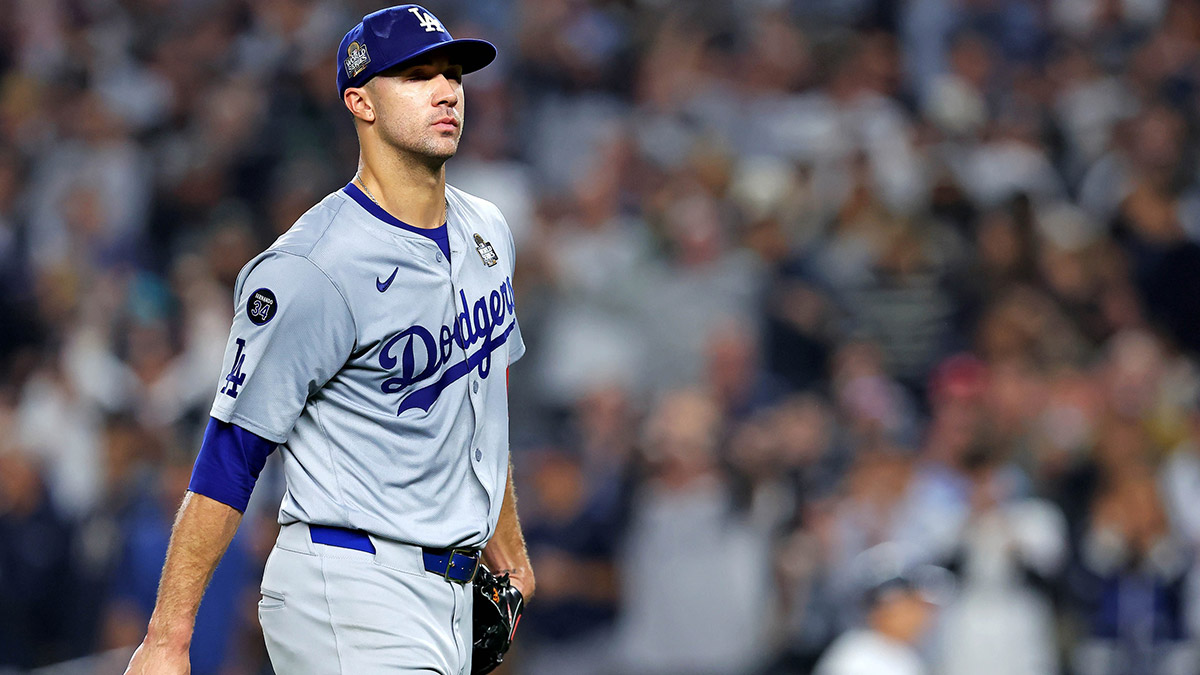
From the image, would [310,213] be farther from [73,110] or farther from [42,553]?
[73,110]

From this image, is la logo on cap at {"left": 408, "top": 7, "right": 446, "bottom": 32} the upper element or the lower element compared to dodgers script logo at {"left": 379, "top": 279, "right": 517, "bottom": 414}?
upper

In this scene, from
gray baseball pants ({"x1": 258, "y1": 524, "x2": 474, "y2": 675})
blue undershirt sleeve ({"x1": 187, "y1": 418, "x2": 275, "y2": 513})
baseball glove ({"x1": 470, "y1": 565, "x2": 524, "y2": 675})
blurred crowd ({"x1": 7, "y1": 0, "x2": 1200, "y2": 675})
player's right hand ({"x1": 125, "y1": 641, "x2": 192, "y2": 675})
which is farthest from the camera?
blurred crowd ({"x1": 7, "y1": 0, "x2": 1200, "y2": 675})

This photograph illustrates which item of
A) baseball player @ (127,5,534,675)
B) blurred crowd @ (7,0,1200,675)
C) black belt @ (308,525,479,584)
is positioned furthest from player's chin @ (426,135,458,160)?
blurred crowd @ (7,0,1200,675)

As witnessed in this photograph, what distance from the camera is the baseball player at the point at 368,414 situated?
11.5 ft

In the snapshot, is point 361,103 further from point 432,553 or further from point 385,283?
point 432,553

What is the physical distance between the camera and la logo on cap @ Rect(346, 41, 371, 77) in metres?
3.69

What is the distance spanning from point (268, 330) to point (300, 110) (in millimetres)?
8199

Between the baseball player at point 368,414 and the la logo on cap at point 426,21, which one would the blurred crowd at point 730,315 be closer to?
the baseball player at point 368,414

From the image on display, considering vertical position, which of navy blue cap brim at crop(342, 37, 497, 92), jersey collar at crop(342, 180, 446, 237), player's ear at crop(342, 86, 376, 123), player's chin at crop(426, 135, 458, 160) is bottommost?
jersey collar at crop(342, 180, 446, 237)

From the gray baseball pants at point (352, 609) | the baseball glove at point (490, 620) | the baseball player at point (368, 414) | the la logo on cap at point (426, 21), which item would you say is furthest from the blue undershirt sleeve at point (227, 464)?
the la logo on cap at point (426, 21)

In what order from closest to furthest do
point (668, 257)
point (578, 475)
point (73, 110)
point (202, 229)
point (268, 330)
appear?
1. point (268, 330)
2. point (578, 475)
3. point (668, 257)
4. point (202, 229)
5. point (73, 110)

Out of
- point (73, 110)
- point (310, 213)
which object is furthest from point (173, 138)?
point (310, 213)

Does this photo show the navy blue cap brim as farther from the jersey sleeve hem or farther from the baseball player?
the jersey sleeve hem

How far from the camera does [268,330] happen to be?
3.49 m
